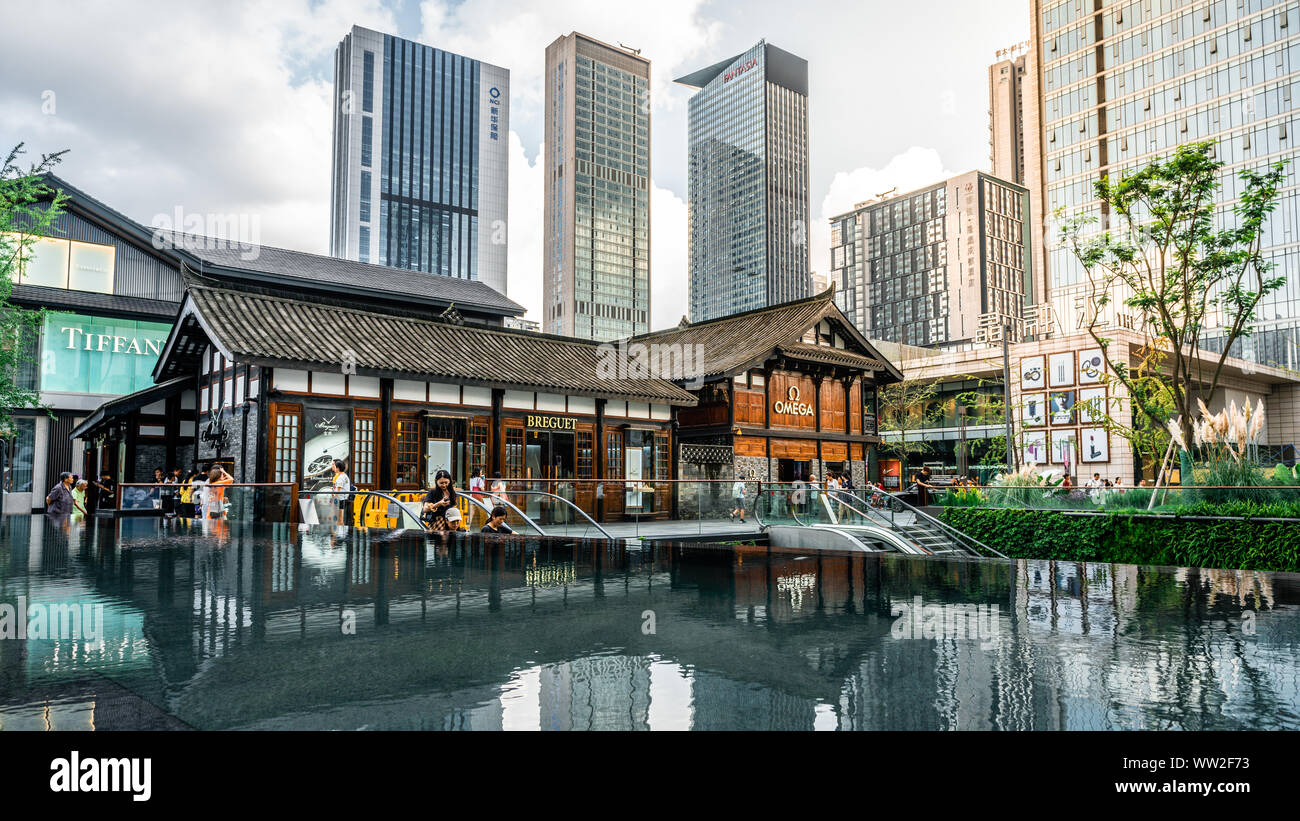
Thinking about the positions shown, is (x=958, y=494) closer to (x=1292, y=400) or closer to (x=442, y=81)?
(x=1292, y=400)

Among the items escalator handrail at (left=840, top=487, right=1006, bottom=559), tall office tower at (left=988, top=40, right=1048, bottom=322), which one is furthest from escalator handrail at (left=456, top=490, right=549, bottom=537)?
tall office tower at (left=988, top=40, right=1048, bottom=322)

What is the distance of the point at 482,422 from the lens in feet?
74.5

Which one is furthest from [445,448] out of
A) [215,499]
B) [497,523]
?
[497,523]

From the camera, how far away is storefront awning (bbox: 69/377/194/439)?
881 inches

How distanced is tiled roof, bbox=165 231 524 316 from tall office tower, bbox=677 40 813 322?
344 ft

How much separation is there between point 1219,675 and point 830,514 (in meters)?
13.9

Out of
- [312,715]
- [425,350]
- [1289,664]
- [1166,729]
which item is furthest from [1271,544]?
[425,350]

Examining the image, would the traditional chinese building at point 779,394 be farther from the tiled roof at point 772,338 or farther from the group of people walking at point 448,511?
the group of people walking at point 448,511

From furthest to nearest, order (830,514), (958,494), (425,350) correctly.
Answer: (425,350), (958,494), (830,514)

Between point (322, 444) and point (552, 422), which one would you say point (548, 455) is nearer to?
point (552, 422)

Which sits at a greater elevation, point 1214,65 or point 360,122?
point 360,122

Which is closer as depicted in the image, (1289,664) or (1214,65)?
(1289,664)

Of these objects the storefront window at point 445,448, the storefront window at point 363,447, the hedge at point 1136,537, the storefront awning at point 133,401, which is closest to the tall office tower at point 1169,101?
the hedge at point 1136,537

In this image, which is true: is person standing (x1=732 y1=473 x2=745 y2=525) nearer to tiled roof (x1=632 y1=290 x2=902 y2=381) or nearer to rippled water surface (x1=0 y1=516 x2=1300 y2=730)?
tiled roof (x1=632 y1=290 x2=902 y2=381)
